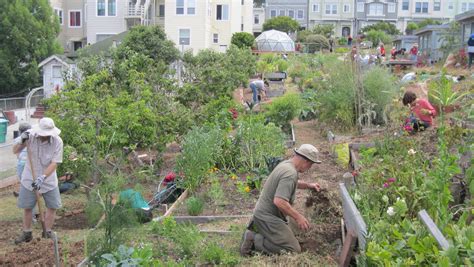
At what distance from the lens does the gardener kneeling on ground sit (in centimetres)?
591

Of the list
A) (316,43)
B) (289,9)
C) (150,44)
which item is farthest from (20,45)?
(289,9)

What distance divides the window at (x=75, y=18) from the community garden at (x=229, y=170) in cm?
3469

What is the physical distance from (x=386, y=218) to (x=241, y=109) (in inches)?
441

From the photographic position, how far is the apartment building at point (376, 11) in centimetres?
7644

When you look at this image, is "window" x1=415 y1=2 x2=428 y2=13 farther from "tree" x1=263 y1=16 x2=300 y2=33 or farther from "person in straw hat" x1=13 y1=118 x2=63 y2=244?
"person in straw hat" x1=13 y1=118 x2=63 y2=244

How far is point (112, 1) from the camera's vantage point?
4884 cm

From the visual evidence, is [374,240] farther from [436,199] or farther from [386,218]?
[436,199]

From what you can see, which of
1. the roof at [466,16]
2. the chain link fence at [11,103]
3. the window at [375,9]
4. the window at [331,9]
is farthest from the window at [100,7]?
the window at [375,9]

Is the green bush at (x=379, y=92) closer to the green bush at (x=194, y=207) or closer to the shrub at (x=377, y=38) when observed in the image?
the green bush at (x=194, y=207)

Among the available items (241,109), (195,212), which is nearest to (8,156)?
(241,109)

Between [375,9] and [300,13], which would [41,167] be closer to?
[300,13]

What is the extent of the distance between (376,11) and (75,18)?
40470 mm

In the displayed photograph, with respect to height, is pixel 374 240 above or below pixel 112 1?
below

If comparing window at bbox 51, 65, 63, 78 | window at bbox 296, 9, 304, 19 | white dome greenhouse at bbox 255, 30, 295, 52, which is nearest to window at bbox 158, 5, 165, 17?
white dome greenhouse at bbox 255, 30, 295, 52
